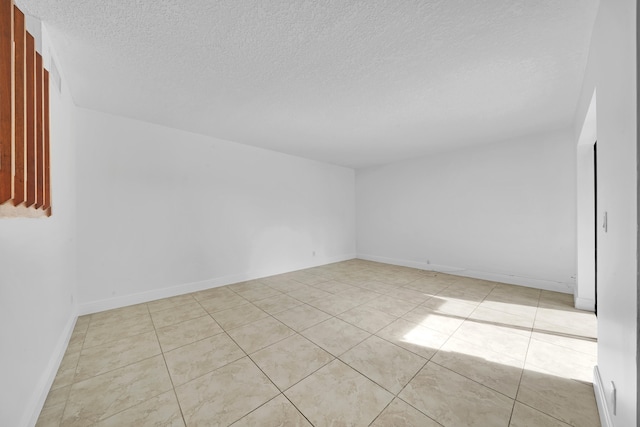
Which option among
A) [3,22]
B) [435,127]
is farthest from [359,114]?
[3,22]

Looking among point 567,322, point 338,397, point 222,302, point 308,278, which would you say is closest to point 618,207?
point 338,397

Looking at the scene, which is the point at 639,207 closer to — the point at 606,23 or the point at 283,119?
the point at 606,23

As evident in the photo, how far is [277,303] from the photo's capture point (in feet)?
10.5

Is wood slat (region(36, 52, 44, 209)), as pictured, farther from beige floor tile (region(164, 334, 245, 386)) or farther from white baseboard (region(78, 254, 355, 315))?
white baseboard (region(78, 254, 355, 315))

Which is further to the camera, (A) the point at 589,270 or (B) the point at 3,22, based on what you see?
(A) the point at 589,270

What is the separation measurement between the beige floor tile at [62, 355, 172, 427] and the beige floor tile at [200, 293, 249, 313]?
3.64 ft

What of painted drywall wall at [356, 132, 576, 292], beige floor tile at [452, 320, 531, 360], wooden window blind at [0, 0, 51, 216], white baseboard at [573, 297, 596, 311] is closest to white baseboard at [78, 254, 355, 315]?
wooden window blind at [0, 0, 51, 216]

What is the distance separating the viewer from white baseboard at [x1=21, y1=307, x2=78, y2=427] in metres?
1.34

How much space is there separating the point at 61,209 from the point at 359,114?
3446 millimetres

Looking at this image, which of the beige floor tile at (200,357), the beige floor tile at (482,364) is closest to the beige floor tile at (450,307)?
the beige floor tile at (482,364)

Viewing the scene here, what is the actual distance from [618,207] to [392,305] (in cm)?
245

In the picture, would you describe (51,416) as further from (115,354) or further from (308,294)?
(308,294)

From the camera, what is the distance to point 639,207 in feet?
2.71

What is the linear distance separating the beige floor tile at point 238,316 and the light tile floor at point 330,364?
0.02 meters
